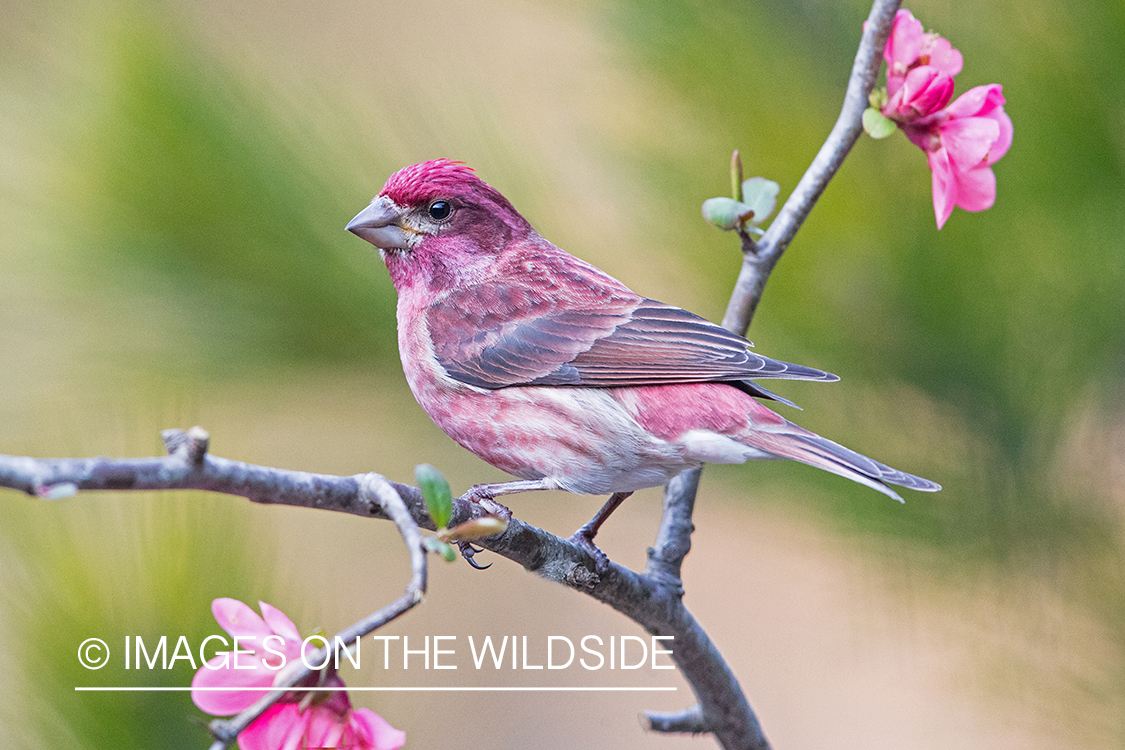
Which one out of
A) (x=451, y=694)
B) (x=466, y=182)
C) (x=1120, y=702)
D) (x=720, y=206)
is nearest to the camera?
(x=720, y=206)

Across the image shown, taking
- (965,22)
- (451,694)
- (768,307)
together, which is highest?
(965,22)

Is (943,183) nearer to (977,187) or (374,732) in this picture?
(977,187)

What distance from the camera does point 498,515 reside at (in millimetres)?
761

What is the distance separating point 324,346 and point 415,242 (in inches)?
7.1

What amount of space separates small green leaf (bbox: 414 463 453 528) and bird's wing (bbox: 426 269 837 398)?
1.23 feet

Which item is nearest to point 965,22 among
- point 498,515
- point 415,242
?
point 415,242

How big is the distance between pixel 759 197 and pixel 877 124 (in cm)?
10

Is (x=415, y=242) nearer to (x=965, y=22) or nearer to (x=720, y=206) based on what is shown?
(x=720, y=206)

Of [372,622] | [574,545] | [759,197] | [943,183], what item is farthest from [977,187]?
[372,622]

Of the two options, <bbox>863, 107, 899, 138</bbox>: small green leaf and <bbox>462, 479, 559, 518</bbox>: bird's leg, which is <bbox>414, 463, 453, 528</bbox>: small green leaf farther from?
<bbox>863, 107, 899, 138</bbox>: small green leaf

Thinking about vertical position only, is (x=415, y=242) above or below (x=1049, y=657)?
above

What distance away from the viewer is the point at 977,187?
2.36ft

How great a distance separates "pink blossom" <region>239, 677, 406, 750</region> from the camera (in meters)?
0.56

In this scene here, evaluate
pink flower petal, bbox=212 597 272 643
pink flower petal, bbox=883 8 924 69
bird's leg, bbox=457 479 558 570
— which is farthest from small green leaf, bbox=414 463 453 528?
pink flower petal, bbox=883 8 924 69
